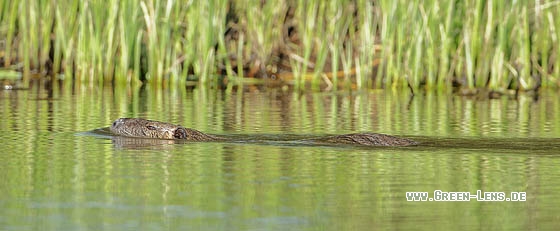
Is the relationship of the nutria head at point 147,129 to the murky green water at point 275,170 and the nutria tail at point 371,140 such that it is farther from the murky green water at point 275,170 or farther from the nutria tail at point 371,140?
the nutria tail at point 371,140

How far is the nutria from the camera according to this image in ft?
29.5

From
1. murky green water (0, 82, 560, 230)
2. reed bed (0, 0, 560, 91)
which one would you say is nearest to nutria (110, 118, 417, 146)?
murky green water (0, 82, 560, 230)

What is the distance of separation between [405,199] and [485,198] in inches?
16.2

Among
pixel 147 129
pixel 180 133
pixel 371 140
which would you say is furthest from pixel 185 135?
pixel 371 140

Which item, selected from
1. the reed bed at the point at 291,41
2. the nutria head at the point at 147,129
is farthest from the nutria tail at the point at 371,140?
the reed bed at the point at 291,41

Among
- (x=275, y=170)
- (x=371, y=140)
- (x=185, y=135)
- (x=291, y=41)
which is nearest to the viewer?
(x=275, y=170)

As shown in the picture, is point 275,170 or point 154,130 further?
point 154,130

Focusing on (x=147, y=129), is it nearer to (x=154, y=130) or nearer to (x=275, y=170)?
(x=154, y=130)

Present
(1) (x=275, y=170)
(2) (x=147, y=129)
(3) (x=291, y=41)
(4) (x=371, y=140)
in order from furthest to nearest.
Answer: (3) (x=291, y=41), (2) (x=147, y=129), (4) (x=371, y=140), (1) (x=275, y=170)

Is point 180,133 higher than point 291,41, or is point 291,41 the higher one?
point 291,41

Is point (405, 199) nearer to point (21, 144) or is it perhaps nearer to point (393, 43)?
point (21, 144)

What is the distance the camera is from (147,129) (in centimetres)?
1011

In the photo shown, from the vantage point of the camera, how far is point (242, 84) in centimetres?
1623

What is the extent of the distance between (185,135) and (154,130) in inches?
17.5
